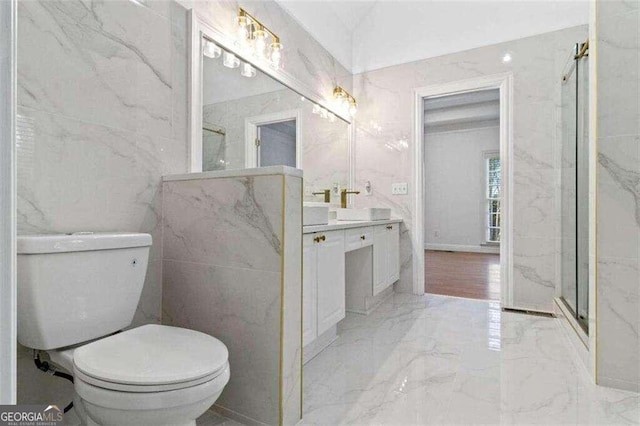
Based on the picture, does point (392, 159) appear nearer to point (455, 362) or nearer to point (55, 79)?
point (455, 362)

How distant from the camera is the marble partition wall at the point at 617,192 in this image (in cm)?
161

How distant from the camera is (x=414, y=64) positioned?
3.36 metres

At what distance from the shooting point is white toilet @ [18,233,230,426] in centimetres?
92

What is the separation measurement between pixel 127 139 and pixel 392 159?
2.50 metres

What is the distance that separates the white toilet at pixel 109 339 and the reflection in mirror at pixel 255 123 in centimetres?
79

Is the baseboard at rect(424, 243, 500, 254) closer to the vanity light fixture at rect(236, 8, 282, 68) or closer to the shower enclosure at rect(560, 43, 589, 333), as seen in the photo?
the shower enclosure at rect(560, 43, 589, 333)

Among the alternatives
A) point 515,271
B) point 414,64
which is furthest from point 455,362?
point 414,64

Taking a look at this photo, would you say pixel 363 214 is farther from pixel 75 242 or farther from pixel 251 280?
pixel 75 242

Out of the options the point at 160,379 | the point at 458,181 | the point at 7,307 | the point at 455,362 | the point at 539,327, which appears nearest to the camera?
the point at 7,307

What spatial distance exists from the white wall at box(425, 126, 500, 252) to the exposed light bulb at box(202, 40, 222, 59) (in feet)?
19.1

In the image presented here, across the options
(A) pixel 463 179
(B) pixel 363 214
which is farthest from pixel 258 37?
(A) pixel 463 179

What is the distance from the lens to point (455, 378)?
5.70ft

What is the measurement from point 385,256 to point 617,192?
1.62m
